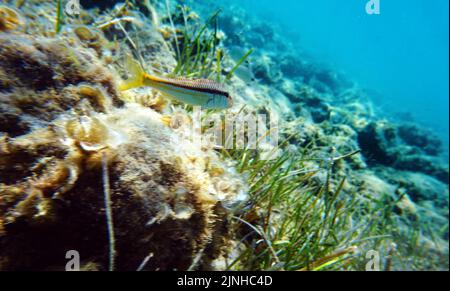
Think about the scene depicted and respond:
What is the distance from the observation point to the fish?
7.18 ft

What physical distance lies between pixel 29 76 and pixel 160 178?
1212 mm

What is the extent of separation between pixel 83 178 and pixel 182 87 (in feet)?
3.75

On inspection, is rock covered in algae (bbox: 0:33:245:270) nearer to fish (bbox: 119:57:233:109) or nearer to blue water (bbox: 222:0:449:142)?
fish (bbox: 119:57:233:109)

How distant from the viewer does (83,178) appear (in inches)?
59.8

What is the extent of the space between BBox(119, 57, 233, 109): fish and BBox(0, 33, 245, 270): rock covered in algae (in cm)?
31

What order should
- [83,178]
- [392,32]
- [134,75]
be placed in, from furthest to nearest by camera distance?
[392,32], [134,75], [83,178]

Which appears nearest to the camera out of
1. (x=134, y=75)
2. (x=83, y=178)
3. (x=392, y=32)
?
(x=83, y=178)

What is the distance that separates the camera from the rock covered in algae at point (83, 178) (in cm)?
146

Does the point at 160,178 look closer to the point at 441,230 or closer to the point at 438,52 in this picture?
the point at 441,230

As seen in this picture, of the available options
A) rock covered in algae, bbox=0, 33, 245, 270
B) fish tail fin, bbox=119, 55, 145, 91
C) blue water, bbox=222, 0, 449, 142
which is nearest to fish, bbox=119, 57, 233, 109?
fish tail fin, bbox=119, 55, 145, 91

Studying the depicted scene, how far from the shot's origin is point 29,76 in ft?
5.93

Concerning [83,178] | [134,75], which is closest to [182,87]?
[134,75]

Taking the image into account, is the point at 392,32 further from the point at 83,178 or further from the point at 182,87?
the point at 83,178

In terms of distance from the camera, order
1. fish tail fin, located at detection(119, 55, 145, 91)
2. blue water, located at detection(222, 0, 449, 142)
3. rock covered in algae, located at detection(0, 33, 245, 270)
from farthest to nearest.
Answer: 1. blue water, located at detection(222, 0, 449, 142)
2. fish tail fin, located at detection(119, 55, 145, 91)
3. rock covered in algae, located at detection(0, 33, 245, 270)
